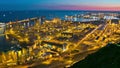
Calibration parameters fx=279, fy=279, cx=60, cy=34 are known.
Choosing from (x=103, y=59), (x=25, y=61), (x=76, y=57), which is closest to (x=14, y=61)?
(x=25, y=61)

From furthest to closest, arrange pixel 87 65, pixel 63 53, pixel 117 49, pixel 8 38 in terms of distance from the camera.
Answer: pixel 8 38 → pixel 63 53 → pixel 117 49 → pixel 87 65

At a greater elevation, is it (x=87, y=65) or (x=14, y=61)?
(x=87, y=65)

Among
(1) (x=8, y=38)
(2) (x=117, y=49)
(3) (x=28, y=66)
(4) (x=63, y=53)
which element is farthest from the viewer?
(1) (x=8, y=38)

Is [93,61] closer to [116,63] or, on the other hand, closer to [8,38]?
[116,63]

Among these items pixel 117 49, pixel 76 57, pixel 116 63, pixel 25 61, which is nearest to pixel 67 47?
pixel 76 57

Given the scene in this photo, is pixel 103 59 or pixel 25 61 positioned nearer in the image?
pixel 103 59

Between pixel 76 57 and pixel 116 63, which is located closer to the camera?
pixel 116 63

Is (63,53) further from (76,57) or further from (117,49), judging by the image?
(117,49)

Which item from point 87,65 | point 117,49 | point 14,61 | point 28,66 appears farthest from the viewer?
point 14,61

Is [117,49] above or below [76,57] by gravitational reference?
above
